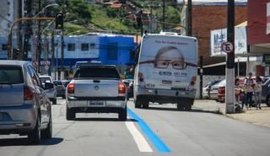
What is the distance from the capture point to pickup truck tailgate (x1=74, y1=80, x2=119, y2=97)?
24.9m

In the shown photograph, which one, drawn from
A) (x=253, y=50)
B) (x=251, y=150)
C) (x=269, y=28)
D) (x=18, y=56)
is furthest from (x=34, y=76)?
(x=18, y=56)

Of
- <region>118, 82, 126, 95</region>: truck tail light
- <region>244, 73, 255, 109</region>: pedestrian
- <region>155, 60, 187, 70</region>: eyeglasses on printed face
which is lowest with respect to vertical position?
<region>244, 73, 255, 109</region>: pedestrian

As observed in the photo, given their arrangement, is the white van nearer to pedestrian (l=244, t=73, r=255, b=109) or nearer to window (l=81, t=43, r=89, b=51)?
pedestrian (l=244, t=73, r=255, b=109)

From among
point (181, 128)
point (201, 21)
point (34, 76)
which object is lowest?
point (181, 128)

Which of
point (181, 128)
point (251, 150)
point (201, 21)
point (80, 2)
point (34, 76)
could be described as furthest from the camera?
point (80, 2)

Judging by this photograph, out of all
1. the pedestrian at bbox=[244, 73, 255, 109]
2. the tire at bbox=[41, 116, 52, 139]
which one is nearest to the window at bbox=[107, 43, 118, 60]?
the pedestrian at bbox=[244, 73, 255, 109]

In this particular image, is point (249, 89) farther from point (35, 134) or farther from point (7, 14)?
point (7, 14)

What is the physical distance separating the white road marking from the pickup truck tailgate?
2.15 meters

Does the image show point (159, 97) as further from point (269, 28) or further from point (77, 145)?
point (77, 145)

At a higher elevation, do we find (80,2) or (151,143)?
(80,2)

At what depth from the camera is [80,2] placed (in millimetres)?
146000

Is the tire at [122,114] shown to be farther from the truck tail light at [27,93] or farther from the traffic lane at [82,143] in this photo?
the truck tail light at [27,93]

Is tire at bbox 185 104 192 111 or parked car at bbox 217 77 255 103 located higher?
parked car at bbox 217 77 255 103

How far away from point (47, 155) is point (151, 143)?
3.50 meters
